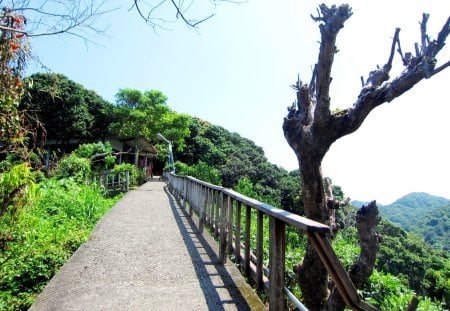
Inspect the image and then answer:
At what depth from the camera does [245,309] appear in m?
3.24

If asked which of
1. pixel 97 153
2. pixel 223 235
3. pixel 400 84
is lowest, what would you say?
pixel 223 235

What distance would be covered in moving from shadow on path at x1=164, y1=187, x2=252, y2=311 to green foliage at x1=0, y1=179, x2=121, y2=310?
2.09 m

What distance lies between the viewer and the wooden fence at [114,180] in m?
18.0

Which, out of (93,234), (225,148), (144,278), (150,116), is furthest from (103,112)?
(144,278)

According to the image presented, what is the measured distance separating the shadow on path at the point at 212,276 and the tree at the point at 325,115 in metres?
1.60

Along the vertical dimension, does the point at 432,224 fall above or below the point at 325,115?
below

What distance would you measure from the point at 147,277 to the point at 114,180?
52.8 feet

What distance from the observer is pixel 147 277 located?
13.8ft

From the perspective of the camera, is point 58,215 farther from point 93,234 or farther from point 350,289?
point 350,289

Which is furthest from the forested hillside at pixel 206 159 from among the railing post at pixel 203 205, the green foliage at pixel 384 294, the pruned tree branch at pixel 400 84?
the pruned tree branch at pixel 400 84

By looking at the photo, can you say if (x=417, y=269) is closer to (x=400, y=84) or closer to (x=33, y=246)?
(x=400, y=84)

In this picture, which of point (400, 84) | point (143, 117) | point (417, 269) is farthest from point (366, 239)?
point (143, 117)

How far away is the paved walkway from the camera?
342 cm

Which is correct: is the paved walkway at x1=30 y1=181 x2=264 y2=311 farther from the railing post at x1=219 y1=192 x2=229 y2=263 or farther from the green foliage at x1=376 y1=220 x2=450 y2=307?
the green foliage at x1=376 y1=220 x2=450 y2=307
